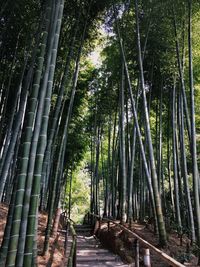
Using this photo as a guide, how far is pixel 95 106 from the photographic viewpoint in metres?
11.9

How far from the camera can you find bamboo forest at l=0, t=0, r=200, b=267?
8.46 feet

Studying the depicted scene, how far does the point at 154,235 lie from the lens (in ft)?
21.9

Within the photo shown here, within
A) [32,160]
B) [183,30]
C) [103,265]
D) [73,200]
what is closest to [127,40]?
[183,30]

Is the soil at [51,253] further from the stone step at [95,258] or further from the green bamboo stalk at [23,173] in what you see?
the green bamboo stalk at [23,173]

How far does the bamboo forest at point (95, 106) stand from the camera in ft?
8.46

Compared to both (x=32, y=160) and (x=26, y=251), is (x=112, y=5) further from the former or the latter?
(x=26, y=251)

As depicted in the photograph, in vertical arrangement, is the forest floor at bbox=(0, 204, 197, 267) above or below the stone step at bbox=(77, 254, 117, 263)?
above

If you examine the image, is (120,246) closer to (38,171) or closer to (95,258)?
(95,258)

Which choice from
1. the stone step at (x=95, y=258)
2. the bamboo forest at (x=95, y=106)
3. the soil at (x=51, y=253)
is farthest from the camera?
the stone step at (x=95, y=258)

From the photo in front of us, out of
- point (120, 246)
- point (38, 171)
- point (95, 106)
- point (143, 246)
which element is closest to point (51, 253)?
point (143, 246)

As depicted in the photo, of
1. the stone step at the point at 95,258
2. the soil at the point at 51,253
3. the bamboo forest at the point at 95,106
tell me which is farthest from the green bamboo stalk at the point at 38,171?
the stone step at the point at 95,258

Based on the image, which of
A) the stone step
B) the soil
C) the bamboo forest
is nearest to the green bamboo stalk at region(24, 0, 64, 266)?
the bamboo forest

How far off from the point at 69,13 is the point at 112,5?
1.15 metres

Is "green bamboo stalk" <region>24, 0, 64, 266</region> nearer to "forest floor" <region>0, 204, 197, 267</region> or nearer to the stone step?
"forest floor" <region>0, 204, 197, 267</region>
